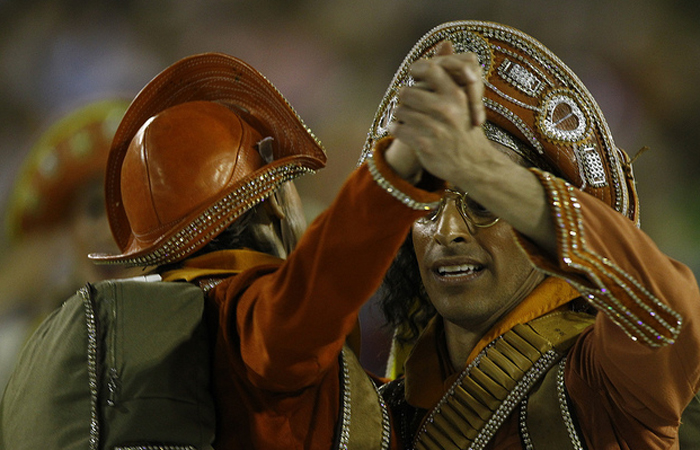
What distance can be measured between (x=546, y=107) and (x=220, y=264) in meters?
0.84

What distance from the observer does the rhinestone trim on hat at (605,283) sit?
1111 millimetres

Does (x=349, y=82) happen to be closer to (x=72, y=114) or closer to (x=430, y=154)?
(x=72, y=114)

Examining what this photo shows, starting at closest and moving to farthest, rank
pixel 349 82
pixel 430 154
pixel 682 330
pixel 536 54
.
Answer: pixel 430 154, pixel 682 330, pixel 536 54, pixel 349 82

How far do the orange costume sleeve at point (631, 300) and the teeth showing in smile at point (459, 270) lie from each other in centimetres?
53

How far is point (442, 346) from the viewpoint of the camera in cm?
205

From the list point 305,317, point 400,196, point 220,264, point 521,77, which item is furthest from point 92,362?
point 521,77

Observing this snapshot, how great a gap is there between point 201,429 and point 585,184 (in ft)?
3.34

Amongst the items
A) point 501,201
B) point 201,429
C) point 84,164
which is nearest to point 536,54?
point 501,201

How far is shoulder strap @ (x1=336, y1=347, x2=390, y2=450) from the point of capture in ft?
5.00

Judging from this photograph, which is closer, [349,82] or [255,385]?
[255,385]

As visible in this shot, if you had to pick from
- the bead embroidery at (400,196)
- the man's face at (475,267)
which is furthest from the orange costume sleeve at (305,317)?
the man's face at (475,267)

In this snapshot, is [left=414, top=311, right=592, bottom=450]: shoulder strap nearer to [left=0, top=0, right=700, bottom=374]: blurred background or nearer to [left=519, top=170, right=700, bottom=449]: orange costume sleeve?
[left=519, top=170, right=700, bottom=449]: orange costume sleeve

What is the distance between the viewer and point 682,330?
121 centimetres

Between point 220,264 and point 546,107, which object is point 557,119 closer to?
point 546,107
